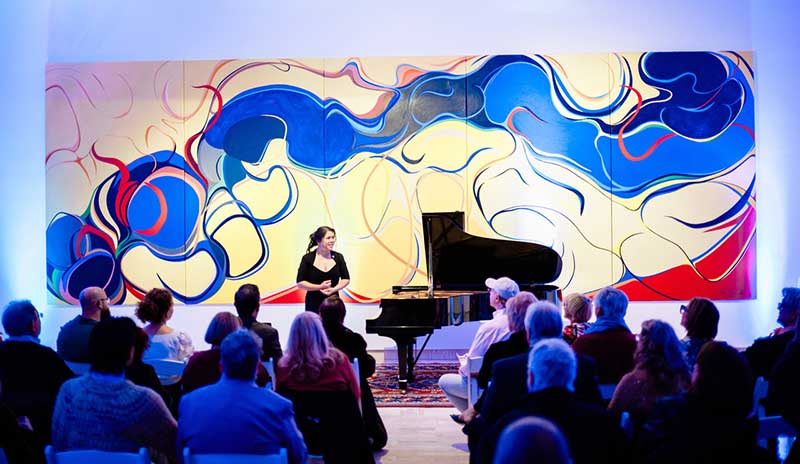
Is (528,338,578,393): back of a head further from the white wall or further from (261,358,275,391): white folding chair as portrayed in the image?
the white wall

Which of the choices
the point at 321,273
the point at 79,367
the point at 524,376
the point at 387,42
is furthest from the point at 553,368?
the point at 387,42

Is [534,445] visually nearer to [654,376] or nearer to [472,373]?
[654,376]

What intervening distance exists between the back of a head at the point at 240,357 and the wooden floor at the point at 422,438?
2089 millimetres

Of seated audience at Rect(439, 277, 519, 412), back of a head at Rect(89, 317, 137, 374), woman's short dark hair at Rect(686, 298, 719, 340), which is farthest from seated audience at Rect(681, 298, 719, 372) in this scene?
back of a head at Rect(89, 317, 137, 374)

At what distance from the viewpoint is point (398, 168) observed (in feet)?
28.7

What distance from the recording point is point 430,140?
8.71 m

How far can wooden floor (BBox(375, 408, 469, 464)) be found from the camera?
4910 millimetres

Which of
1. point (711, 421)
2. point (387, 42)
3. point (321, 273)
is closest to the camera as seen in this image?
point (711, 421)

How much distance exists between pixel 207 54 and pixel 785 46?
6.20 metres

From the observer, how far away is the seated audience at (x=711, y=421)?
2.57m

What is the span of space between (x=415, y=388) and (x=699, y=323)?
3483 millimetres

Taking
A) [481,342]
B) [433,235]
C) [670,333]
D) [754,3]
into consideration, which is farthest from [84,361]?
[754,3]

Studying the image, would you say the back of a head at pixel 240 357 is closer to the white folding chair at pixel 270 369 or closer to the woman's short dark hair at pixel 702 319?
the white folding chair at pixel 270 369

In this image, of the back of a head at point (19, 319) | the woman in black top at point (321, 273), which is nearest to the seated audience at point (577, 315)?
the back of a head at point (19, 319)
